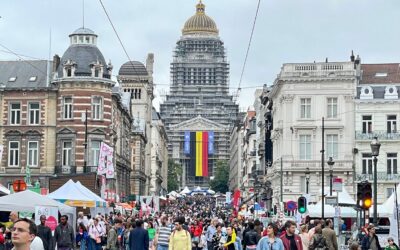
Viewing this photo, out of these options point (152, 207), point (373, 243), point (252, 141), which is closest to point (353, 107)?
point (152, 207)

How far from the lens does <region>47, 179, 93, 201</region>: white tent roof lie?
3734 cm

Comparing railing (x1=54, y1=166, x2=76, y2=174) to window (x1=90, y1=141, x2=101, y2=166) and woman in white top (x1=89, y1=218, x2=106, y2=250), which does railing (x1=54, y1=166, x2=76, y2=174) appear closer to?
window (x1=90, y1=141, x2=101, y2=166)

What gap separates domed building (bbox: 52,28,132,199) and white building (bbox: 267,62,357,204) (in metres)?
13.6

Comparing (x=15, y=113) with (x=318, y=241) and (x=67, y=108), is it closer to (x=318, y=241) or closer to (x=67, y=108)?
(x=67, y=108)

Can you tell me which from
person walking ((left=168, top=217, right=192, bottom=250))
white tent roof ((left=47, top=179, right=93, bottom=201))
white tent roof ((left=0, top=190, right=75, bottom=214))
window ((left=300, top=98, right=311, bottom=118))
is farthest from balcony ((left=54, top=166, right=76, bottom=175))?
person walking ((left=168, top=217, right=192, bottom=250))

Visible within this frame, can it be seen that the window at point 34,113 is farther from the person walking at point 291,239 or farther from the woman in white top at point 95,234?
the person walking at point 291,239

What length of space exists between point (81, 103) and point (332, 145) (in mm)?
19297

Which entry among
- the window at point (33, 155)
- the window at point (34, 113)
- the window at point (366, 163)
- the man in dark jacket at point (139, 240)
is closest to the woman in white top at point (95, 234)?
the man in dark jacket at point (139, 240)

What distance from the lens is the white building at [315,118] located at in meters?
76.6

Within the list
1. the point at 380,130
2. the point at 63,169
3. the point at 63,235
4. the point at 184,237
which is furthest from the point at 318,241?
the point at 380,130

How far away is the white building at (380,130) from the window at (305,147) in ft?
11.6

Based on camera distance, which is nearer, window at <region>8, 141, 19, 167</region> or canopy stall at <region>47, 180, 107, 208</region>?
canopy stall at <region>47, 180, 107, 208</region>

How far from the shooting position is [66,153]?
73062 millimetres

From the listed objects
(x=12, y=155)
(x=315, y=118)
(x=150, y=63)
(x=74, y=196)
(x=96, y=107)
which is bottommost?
(x=74, y=196)
